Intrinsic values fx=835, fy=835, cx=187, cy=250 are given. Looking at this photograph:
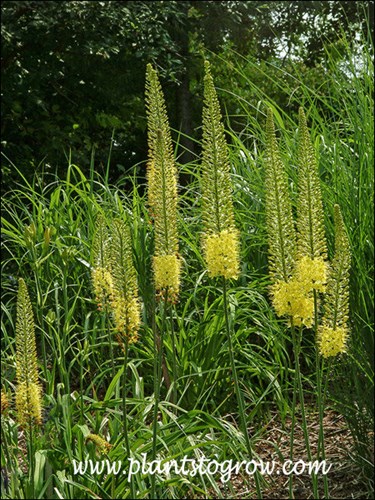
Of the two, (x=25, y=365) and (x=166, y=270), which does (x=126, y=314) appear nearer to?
(x=166, y=270)

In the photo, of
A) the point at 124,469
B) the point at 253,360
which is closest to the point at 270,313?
the point at 253,360

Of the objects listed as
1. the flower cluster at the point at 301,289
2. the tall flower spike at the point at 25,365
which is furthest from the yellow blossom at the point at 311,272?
the tall flower spike at the point at 25,365

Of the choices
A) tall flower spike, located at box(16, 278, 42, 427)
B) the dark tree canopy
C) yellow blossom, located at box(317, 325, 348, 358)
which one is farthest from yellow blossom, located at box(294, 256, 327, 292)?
the dark tree canopy

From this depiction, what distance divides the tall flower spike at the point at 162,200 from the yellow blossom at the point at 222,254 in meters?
0.11

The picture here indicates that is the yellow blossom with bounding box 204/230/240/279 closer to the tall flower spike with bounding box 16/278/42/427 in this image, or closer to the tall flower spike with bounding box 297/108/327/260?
the tall flower spike with bounding box 297/108/327/260

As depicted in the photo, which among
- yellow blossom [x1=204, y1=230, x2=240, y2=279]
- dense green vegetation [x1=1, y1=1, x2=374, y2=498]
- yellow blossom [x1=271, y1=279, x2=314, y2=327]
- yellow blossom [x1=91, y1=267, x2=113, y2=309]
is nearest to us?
yellow blossom [x1=204, y1=230, x2=240, y2=279]

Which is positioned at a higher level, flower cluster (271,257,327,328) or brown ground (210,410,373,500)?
flower cluster (271,257,327,328)

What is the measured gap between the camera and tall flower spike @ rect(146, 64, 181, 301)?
2.49 meters

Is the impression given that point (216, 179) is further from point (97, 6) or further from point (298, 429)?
point (97, 6)

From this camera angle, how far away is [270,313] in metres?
4.39

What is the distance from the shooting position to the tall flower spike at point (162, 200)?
2.49 metres

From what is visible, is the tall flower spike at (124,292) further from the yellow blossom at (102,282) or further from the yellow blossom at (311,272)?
the yellow blossom at (311,272)

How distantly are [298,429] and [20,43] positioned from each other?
7788mm

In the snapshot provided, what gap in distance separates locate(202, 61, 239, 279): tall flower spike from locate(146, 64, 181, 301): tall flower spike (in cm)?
11
